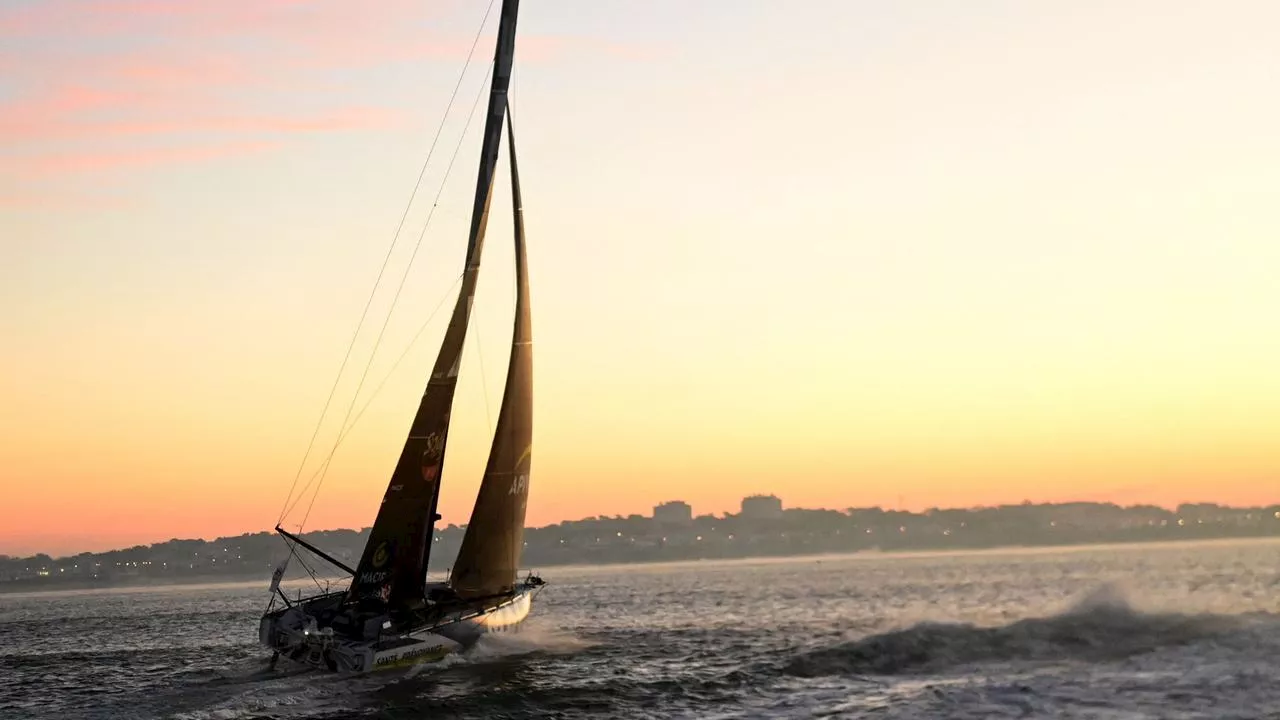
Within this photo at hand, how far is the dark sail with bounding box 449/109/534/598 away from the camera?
38.8 m

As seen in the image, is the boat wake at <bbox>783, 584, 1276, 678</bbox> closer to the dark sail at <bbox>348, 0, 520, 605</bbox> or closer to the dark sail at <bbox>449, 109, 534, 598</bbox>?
the dark sail at <bbox>449, 109, 534, 598</bbox>

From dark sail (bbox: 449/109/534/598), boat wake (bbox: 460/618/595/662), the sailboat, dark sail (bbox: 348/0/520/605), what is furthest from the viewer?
boat wake (bbox: 460/618/595/662)

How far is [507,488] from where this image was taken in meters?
40.1

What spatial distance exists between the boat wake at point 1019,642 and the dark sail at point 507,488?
1167 cm

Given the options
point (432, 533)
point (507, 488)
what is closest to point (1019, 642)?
point (507, 488)

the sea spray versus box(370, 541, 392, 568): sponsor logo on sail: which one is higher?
box(370, 541, 392, 568): sponsor logo on sail

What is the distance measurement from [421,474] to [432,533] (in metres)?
3.08

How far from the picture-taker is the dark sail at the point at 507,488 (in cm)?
3884

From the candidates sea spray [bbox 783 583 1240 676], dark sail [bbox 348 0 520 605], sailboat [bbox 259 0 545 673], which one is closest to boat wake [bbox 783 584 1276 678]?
sea spray [bbox 783 583 1240 676]

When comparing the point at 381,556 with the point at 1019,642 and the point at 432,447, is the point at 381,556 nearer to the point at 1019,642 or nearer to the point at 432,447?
the point at 432,447

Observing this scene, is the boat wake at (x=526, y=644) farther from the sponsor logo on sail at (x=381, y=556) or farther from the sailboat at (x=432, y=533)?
the sponsor logo on sail at (x=381, y=556)

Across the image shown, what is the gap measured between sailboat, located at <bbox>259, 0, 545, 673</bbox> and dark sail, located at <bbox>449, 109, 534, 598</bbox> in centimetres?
5

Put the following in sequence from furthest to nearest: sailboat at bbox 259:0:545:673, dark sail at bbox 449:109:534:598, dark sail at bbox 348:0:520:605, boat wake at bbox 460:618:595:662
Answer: boat wake at bbox 460:618:595:662 → dark sail at bbox 449:109:534:598 → dark sail at bbox 348:0:520:605 → sailboat at bbox 259:0:545:673

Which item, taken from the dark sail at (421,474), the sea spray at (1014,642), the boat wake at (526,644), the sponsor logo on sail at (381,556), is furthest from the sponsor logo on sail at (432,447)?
the sea spray at (1014,642)
